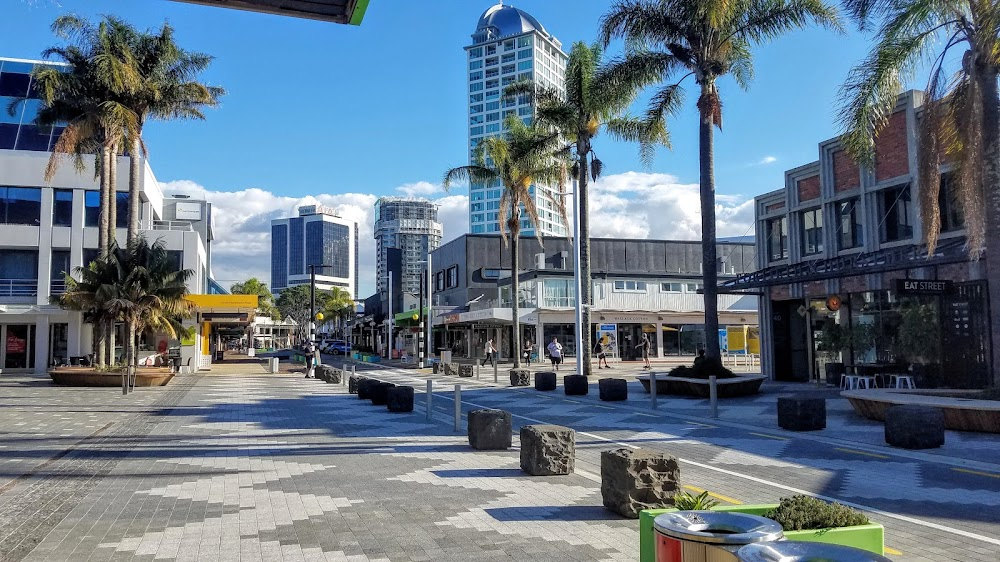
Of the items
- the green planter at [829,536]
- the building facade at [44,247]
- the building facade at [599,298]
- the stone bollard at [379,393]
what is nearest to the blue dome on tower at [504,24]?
the building facade at [599,298]

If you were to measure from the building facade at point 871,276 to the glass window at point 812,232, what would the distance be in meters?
0.04

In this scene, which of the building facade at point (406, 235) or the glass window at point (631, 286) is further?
the building facade at point (406, 235)

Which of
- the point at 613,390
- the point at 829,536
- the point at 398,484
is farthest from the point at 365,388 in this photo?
the point at 829,536

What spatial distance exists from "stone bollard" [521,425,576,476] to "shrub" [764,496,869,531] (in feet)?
17.0

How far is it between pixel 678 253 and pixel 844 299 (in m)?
38.2

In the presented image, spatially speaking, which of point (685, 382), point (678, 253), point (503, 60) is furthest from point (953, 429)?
point (503, 60)

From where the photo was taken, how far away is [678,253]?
61969mm

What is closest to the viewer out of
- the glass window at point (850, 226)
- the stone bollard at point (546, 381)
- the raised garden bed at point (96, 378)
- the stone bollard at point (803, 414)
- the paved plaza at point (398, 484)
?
the paved plaza at point (398, 484)

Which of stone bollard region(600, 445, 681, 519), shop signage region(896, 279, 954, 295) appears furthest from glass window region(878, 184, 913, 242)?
stone bollard region(600, 445, 681, 519)

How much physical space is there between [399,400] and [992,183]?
41.8 feet

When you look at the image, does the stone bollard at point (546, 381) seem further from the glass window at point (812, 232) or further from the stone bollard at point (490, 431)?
the stone bollard at point (490, 431)

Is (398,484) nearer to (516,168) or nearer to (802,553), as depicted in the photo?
(802,553)

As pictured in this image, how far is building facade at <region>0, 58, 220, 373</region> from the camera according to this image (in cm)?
3509

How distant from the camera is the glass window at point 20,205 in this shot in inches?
1390
